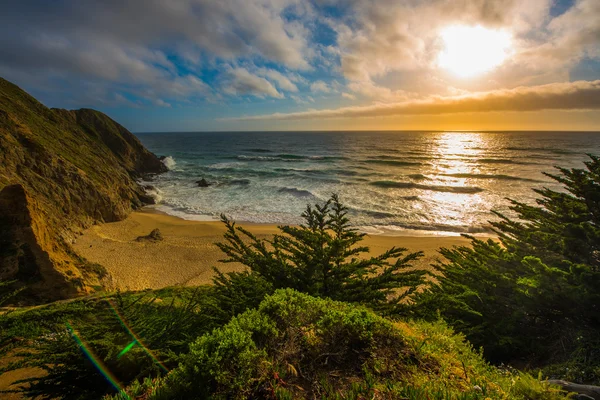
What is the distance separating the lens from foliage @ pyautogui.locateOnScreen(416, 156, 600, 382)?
4.16 m

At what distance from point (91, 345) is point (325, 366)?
255cm

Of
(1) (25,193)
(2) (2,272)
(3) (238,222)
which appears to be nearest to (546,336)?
(2) (2,272)

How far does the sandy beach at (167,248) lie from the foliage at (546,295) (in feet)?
23.1

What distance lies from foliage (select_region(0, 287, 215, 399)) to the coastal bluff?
142 inches

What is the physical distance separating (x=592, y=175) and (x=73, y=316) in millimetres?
9084

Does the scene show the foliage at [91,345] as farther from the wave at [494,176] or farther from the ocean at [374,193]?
the wave at [494,176]

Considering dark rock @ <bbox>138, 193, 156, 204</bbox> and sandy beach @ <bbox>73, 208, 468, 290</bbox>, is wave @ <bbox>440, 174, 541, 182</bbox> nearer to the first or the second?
sandy beach @ <bbox>73, 208, 468, 290</bbox>

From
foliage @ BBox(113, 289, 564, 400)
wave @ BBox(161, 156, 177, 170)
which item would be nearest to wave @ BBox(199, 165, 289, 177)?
wave @ BBox(161, 156, 177, 170)

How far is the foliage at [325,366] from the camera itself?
2051 millimetres

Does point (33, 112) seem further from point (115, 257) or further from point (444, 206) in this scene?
point (444, 206)

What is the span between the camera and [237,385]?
6.59 ft

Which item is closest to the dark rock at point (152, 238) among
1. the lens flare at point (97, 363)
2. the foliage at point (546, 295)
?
the lens flare at point (97, 363)

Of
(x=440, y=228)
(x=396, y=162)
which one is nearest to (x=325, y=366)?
(x=440, y=228)

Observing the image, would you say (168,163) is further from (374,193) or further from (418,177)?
(418,177)
